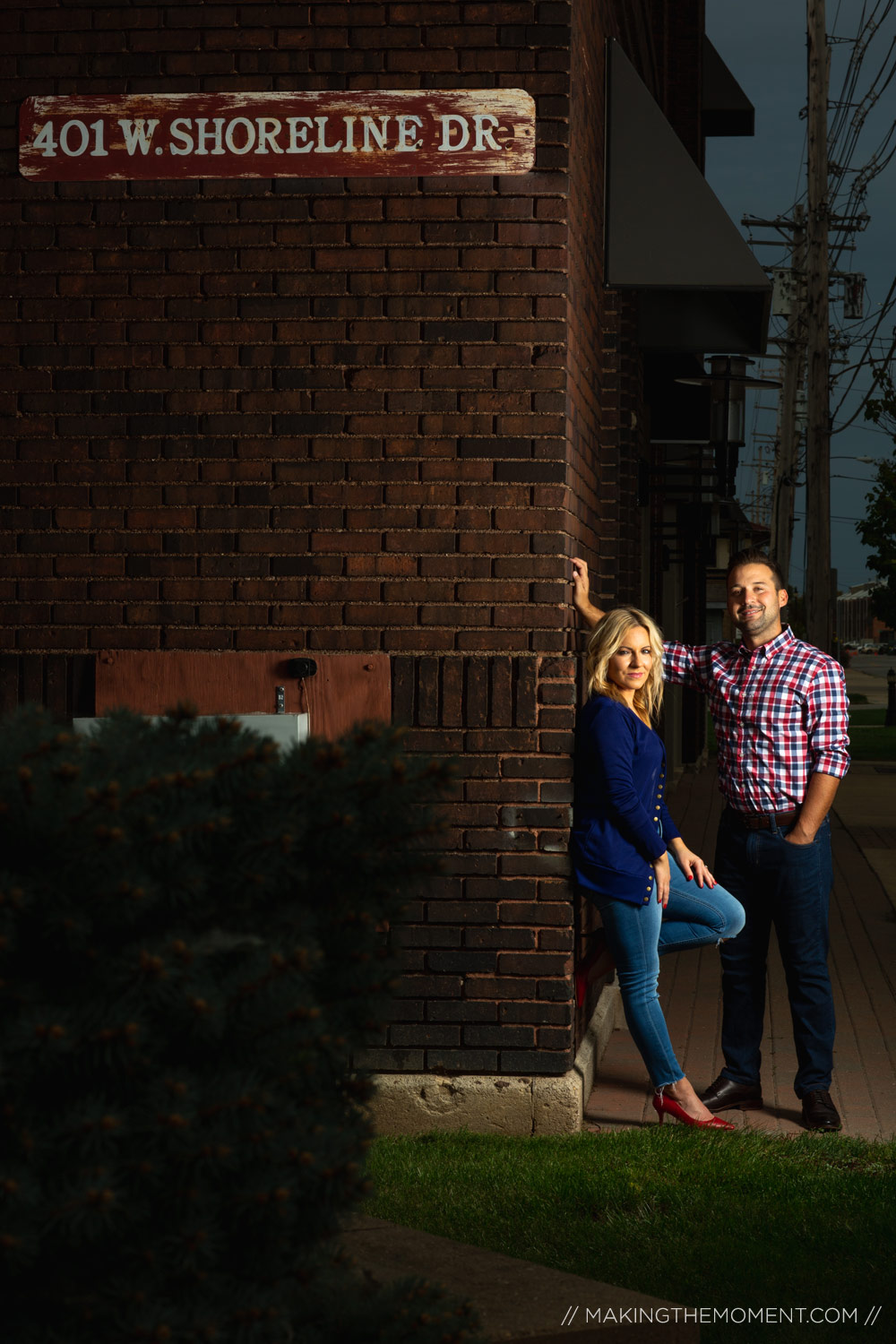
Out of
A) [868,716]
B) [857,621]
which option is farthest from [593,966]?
[857,621]

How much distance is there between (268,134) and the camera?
5156 mm

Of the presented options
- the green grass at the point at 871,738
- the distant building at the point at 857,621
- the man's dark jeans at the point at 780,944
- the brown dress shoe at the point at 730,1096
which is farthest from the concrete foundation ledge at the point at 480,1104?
the distant building at the point at 857,621

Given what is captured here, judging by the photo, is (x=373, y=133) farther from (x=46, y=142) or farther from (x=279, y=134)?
(x=46, y=142)

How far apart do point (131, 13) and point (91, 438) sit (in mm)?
1496

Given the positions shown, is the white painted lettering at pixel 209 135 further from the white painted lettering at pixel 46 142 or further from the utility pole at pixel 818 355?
the utility pole at pixel 818 355

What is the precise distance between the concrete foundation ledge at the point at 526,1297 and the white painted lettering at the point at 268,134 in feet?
12.1

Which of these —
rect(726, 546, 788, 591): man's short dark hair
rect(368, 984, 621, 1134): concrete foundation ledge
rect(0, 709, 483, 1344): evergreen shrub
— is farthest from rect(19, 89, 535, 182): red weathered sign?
rect(0, 709, 483, 1344): evergreen shrub

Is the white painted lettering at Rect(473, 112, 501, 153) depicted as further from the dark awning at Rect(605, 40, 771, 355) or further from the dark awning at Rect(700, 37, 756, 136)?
the dark awning at Rect(700, 37, 756, 136)

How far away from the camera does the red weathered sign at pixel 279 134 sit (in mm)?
5129

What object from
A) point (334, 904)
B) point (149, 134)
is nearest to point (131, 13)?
point (149, 134)

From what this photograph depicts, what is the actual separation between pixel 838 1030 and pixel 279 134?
14.8 ft

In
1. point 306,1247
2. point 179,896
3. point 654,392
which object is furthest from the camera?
point 654,392

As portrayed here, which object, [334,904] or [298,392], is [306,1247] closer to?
[334,904]

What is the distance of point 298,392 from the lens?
5.20m
